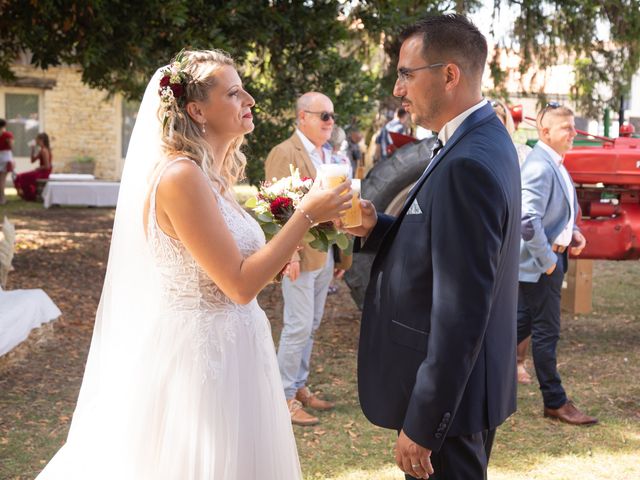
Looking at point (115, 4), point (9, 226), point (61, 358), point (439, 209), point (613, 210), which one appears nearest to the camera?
point (439, 209)

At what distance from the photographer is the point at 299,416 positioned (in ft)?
18.1

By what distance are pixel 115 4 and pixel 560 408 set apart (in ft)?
20.0

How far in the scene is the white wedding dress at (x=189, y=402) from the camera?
299cm

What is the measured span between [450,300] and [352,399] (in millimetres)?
3822

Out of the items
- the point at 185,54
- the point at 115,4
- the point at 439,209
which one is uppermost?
the point at 115,4

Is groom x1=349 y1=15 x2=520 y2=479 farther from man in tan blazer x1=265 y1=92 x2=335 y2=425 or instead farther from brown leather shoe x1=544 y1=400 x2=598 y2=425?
brown leather shoe x1=544 y1=400 x2=598 y2=425

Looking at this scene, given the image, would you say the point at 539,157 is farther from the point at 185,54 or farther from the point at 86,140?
the point at 86,140

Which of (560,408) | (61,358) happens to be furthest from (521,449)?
(61,358)

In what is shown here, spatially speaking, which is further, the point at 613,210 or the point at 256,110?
the point at 256,110

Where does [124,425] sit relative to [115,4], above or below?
below

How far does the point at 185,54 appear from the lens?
10.6 feet

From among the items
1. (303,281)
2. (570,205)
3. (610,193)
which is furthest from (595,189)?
(303,281)

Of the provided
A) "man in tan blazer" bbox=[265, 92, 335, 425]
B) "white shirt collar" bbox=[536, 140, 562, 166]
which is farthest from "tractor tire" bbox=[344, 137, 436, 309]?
"white shirt collar" bbox=[536, 140, 562, 166]

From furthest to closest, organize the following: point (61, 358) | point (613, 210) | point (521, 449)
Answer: point (613, 210) < point (61, 358) < point (521, 449)
